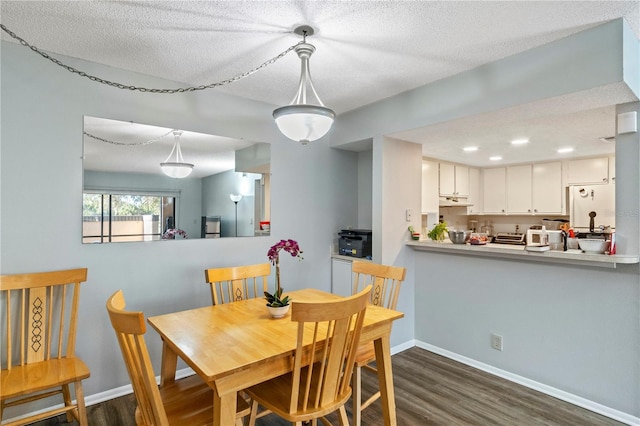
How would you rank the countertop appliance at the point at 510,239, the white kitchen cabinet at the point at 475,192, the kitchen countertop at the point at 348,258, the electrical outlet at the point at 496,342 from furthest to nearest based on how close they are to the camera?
1. the white kitchen cabinet at the point at 475,192
2. the countertop appliance at the point at 510,239
3. the kitchen countertop at the point at 348,258
4. the electrical outlet at the point at 496,342

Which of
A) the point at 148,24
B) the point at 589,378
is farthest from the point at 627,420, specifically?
the point at 148,24

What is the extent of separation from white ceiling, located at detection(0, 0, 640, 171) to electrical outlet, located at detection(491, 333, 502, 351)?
Answer: 1.75 m

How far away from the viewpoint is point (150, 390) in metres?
1.26

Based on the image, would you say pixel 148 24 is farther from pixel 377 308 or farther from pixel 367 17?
pixel 377 308

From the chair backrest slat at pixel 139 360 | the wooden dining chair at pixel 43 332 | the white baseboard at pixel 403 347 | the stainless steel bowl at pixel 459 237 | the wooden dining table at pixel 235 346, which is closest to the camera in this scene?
the chair backrest slat at pixel 139 360

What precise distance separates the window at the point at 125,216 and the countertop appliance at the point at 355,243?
1.72 m

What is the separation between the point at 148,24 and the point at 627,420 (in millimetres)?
3779

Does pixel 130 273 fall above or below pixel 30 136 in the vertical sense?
below

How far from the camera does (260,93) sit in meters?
2.95

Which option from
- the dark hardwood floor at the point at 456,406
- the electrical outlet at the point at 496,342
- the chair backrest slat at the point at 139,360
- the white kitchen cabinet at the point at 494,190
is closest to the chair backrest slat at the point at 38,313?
the dark hardwood floor at the point at 456,406

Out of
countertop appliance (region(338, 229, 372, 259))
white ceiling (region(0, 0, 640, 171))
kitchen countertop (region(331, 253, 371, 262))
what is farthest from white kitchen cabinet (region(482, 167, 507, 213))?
kitchen countertop (region(331, 253, 371, 262))

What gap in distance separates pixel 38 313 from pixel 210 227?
124 cm

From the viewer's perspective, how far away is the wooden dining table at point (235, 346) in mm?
1326

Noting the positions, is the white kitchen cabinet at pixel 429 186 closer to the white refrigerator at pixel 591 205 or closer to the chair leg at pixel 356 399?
the white refrigerator at pixel 591 205
